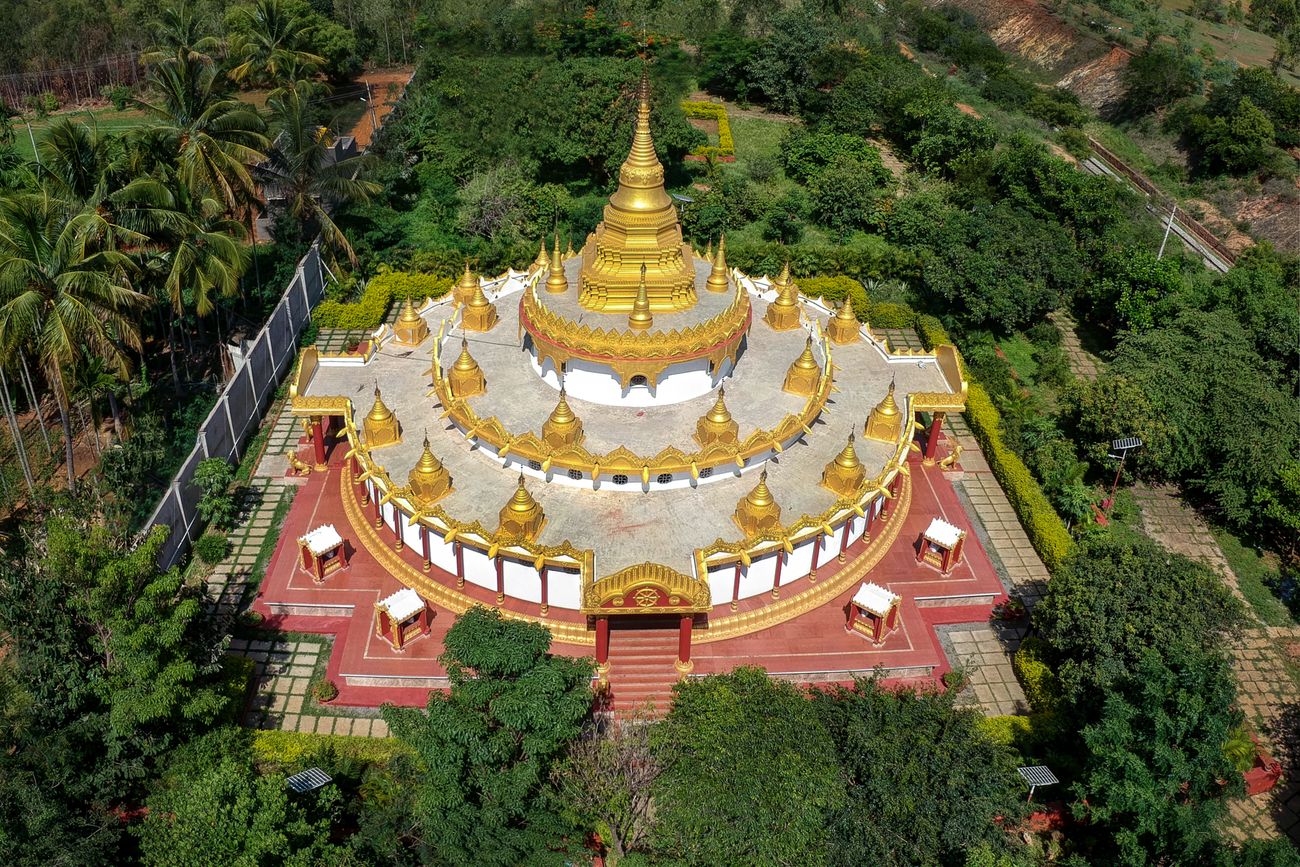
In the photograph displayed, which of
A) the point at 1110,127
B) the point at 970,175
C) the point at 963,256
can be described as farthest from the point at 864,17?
the point at 963,256

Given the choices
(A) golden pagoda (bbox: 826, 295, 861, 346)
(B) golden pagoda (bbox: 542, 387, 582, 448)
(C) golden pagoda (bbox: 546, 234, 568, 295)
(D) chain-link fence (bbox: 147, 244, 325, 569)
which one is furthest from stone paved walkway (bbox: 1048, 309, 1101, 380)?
(D) chain-link fence (bbox: 147, 244, 325, 569)

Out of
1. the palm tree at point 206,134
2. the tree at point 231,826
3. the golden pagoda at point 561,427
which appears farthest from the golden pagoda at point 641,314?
the palm tree at point 206,134

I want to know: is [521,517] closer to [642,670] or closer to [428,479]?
[428,479]

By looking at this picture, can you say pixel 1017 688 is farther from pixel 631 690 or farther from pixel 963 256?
pixel 963 256

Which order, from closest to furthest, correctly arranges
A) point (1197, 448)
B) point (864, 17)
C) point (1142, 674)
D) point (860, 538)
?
point (1142, 674)
point (860, 538)
point (1197, 448)
point (864, 17)

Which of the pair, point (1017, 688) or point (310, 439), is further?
point (310, 439)

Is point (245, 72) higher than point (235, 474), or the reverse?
point (245, 72)

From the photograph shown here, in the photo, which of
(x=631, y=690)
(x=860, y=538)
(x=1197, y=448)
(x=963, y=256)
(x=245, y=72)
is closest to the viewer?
(x=631, y=690)

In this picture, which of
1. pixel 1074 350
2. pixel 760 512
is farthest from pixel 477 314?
pixel 1074 350
